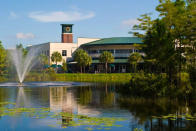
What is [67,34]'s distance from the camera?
392 ft

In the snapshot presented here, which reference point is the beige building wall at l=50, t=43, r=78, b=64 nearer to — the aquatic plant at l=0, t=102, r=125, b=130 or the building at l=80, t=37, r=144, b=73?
the building at l=80, t=37, r=144, b=73

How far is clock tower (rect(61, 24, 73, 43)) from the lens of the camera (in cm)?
11893

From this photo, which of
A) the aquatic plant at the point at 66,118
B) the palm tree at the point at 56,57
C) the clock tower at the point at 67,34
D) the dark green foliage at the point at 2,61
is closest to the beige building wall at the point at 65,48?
the palm tree at the point at 56,57

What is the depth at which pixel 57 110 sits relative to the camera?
20.9 metres

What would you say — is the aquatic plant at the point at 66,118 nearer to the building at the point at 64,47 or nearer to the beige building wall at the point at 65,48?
the building at the point at 64,47

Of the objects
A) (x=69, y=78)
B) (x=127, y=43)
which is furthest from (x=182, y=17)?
(x=127, y=43)

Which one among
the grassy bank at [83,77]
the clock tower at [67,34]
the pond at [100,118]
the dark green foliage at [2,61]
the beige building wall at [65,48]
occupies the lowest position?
the pond at [100,118]

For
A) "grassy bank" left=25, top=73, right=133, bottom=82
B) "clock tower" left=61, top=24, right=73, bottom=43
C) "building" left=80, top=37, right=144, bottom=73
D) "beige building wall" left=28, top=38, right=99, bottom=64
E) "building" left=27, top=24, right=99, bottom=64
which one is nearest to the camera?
"grassy bank" left=25, top=73, right=133, bottom=82

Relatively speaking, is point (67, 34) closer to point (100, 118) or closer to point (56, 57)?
point (56, 57)

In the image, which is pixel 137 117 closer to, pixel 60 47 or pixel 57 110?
pixel 57 110

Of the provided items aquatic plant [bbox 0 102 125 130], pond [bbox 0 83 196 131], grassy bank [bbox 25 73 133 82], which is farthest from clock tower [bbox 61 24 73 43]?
aquatic plant [bbox 0 102 125 130]

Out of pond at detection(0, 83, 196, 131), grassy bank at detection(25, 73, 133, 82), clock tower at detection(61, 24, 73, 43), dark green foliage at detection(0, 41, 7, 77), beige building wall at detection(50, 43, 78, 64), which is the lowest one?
pond at detection(0, 83, 196, 131)

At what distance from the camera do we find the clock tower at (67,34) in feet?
390

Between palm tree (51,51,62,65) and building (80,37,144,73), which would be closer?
building (80,37,144,73)
